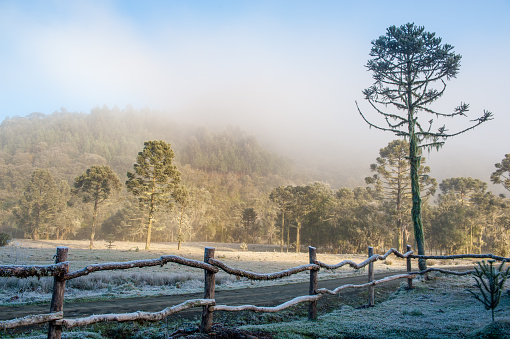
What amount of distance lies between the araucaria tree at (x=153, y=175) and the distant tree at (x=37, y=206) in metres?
33.6

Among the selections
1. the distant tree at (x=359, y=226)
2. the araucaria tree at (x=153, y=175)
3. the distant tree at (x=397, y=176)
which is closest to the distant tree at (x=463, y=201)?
the distant tree at (x=397, y=176)

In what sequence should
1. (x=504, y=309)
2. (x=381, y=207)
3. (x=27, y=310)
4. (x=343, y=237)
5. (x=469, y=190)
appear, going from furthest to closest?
1. (x=469, y=190)
2. (x=343, y=237)
3. (x=381, y=207)
4. (x=27, y=310)
5. (x=504, y=309)

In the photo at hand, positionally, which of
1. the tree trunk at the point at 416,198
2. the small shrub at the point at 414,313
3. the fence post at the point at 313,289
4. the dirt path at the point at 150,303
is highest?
the tree trunk at the point at 416,198

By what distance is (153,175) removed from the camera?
1652 inches

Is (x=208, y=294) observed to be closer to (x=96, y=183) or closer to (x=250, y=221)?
(x=96, y=183)

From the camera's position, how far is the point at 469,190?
59156 mm

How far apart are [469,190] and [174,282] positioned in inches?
2528

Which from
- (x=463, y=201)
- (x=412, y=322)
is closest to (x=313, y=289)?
(x=412, y=322)

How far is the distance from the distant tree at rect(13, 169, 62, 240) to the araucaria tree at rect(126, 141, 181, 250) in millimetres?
33552

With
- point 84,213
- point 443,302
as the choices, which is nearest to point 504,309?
point 443,302

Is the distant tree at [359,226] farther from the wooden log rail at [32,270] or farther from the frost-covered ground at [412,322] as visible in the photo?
the wooden log rail at [32,270]

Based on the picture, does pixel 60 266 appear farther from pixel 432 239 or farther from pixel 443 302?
pixel 432 239

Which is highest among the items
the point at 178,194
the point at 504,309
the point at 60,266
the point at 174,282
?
the point at 178,194

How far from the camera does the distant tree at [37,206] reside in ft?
203
